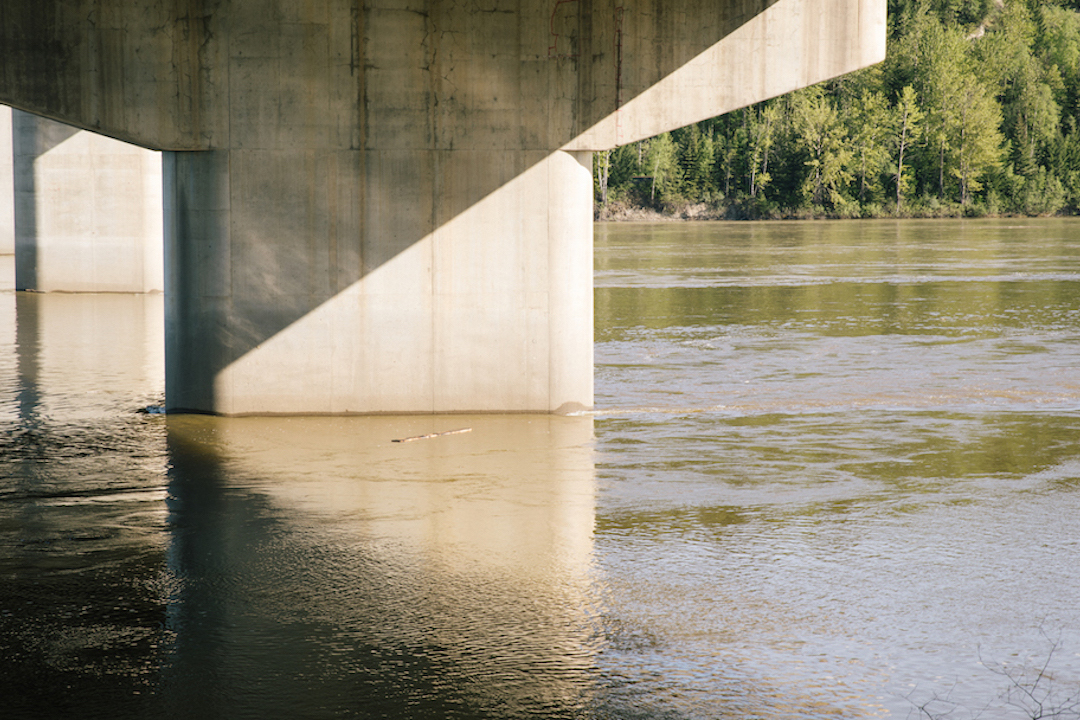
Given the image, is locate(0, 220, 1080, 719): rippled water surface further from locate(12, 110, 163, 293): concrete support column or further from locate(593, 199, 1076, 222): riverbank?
locate(593, 199, 1076, 222): riverbank

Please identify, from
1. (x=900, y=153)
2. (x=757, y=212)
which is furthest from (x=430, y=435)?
(x=900, y=153)

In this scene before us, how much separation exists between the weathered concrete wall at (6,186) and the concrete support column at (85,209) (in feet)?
36.6

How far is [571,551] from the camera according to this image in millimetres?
9617

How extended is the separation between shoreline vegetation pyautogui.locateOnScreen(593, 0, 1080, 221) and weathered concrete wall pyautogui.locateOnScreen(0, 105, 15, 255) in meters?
67.8

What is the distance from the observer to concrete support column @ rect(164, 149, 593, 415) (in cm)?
1470

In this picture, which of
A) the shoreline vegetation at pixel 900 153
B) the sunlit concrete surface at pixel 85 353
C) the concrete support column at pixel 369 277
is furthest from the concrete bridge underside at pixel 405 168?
the shoreline vegetation at pixel 900 153

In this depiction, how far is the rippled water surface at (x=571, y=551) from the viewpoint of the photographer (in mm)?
6875

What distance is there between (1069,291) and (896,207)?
3311 inches

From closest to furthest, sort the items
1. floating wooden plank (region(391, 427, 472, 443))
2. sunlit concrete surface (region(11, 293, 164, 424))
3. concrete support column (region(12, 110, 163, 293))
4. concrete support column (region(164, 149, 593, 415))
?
floating wooden plank (region(391, 427, 472, 443)) → concrete support column (region(164, 149, 593, 415)) → sunlit concrete surface (region(11, 293, 164, 424)) → concrete support column (region(12, 110, 163, 293))

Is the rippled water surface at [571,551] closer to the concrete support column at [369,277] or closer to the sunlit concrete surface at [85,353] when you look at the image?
the sunlit concrete surface at [85,353]

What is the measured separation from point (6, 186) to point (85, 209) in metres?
18.3

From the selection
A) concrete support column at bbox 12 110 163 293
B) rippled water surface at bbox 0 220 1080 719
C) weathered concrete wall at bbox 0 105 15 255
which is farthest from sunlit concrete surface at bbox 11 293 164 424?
weathered concrete wall at bbox 0 105 15 255

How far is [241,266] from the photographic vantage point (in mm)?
14719

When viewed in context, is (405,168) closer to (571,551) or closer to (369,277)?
(369,277)
